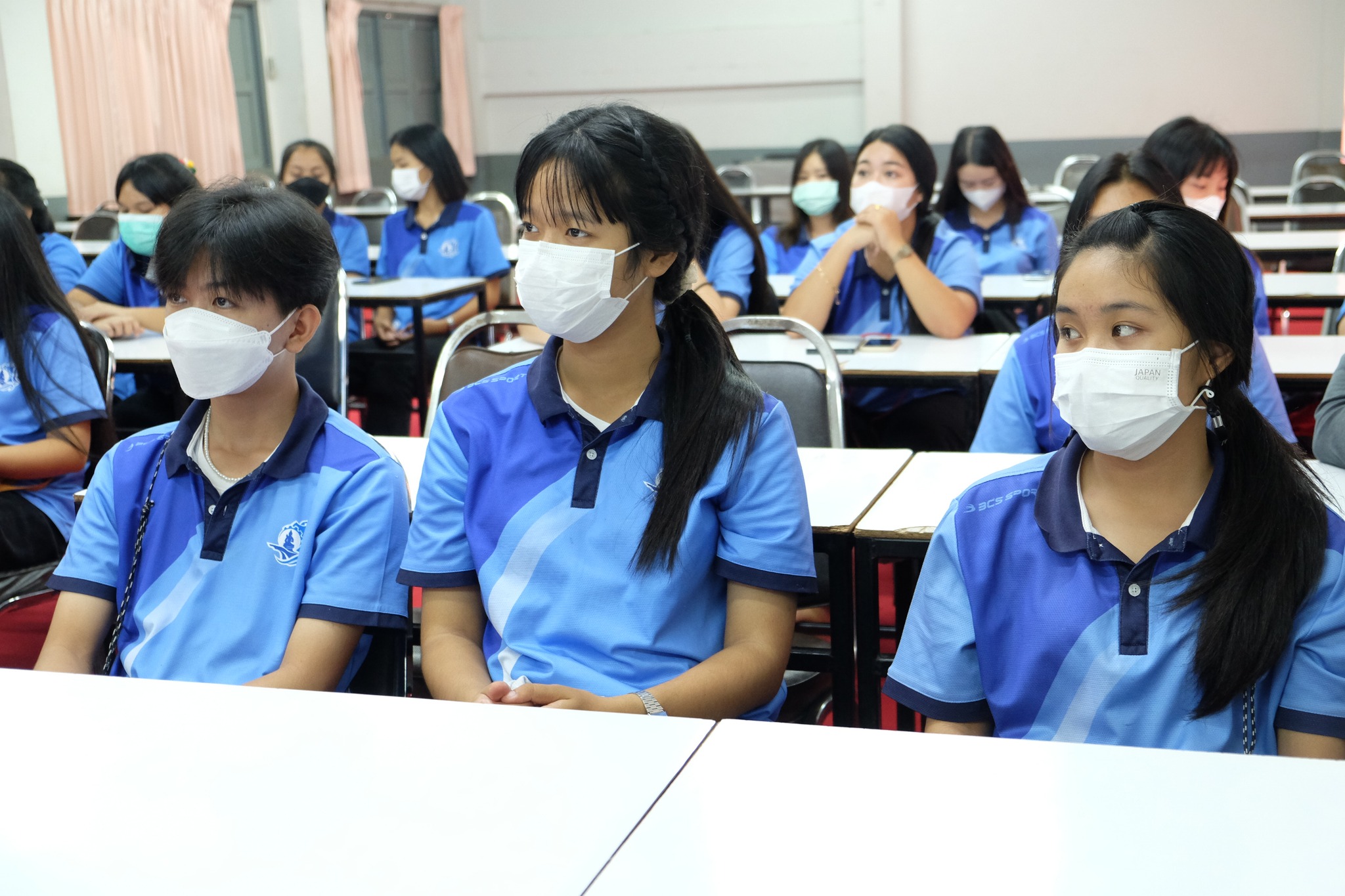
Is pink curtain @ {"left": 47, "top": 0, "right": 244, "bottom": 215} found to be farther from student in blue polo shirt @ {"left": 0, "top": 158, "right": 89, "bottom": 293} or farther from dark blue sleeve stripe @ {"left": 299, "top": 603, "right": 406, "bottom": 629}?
dark blue sleeve stripe @ {"left": 299, "top": 603, "right": 406, "bottom": 629}

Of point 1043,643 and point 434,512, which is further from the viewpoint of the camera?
point 434,512

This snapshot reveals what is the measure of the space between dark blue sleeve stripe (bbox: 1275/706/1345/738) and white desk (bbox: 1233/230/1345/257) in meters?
3.50

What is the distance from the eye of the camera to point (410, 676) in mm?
1689

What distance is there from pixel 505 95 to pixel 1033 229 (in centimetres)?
705

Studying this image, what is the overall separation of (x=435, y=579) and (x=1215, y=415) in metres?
0.86

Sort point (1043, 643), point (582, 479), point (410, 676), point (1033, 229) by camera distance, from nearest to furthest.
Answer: point (1043, 643), point (582, 479), point (410, 676), point (1033, 229)

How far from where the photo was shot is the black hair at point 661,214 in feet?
4.53

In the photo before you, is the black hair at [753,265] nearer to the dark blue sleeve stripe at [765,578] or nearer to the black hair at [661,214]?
the black hair at [661,214]

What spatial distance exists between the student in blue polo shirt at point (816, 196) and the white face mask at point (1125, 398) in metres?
2.73

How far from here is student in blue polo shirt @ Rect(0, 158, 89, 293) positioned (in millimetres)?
3781

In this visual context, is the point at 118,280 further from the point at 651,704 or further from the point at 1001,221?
the point at 651,704

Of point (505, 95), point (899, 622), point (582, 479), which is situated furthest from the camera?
point (505, 95)

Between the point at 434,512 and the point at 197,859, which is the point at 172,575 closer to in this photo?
the point at 434,512

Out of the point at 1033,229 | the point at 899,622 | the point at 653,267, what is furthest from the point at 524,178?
the point at 1033,229
